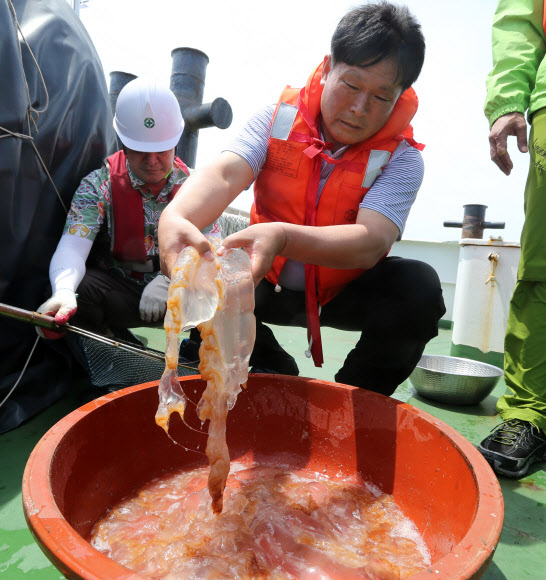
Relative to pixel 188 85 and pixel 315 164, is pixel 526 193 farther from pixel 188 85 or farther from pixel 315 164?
pixel 188 85

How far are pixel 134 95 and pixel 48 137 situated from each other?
55cm

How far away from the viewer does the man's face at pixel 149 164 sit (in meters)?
2.29

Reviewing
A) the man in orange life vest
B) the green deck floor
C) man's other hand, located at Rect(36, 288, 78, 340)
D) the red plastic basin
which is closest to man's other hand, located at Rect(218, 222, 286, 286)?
the man in orange life vest

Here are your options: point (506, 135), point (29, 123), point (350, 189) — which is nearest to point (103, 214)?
point (29, 123)

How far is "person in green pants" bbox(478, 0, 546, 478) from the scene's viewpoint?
1798 millimetres

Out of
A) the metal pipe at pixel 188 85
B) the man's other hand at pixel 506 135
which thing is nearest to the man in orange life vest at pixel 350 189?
the man's other hand at pixel 506 135

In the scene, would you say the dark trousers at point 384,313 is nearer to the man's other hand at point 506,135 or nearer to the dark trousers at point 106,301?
the man's other hand at point 506,135

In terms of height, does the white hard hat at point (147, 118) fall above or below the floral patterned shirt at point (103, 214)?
above

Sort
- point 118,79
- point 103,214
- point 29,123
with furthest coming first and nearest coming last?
point 118,79 → point 103,214 → point 29,123

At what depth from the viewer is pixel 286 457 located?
1.56 m

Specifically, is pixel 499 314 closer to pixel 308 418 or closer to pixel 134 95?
pixel 308 418

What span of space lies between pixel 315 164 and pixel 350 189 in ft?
0.55

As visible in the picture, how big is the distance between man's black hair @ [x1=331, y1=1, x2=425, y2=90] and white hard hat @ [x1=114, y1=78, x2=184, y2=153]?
1097mm

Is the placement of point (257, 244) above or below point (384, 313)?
above
